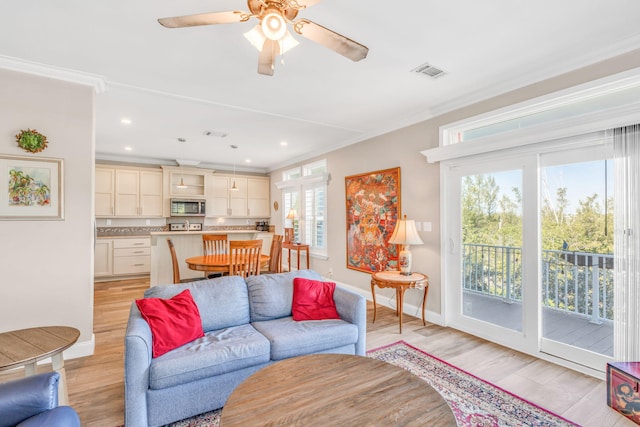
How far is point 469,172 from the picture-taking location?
346cm

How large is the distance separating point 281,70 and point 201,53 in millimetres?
687

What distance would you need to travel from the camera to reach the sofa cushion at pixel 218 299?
249cm

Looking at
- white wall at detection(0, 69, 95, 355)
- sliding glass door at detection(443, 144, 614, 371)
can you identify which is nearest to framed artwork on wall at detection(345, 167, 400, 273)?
sliding glass door at detection(443, 144, 614, 371)

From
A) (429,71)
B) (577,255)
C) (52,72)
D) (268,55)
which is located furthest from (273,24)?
(577,255)

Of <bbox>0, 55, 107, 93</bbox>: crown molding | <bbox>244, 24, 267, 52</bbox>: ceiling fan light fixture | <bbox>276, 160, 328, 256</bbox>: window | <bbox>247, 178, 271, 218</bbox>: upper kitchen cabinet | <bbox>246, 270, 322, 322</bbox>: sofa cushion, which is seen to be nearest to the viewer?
<bbox>244, 24, 267, 52</bbox>: ceiling fan light fixture

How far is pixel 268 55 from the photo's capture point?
1.78 metres

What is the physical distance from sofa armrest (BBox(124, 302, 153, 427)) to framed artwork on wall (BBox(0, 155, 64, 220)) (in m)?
1.79

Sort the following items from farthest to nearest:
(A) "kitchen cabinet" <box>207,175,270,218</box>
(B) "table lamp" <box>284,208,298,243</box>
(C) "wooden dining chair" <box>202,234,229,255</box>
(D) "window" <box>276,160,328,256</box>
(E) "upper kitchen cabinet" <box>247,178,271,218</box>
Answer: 1. (E) "upper kitchen cabinet" <box>247,178,271,218</box>
2. (A) "kitchen cabinet" <box>207,175,270,218</box>
3. (B) "table lamp" <box>284,208,298,243</box>
4. (D) "window" <box>276,160,328,256</box>
5. (C) "wooden dining chair" <box>202,234,229,255</box>

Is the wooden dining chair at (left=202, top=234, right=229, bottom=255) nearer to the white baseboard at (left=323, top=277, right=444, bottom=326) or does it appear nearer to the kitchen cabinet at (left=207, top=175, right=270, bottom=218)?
the white baseboard at (left=323, top=277, right=444, bottom=326)

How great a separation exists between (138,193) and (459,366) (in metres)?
6.68

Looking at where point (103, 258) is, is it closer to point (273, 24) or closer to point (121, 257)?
point (121, 257)

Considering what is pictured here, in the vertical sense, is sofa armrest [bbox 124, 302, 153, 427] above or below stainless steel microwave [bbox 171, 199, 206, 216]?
below

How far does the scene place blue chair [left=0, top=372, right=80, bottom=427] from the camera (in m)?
1.30

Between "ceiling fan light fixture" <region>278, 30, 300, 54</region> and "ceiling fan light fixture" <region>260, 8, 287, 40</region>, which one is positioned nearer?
"ceiling fan light fixture" <region>260, 8, 287, 40</region>
